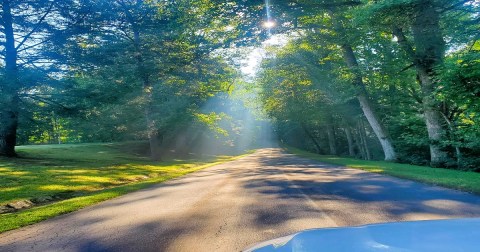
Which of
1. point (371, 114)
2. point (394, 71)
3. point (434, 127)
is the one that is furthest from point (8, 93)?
point (434, 127)

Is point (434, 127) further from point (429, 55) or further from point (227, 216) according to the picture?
point (227, 216)

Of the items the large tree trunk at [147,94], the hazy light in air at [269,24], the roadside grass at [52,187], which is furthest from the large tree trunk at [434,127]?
the large tree trunk at [147,94]

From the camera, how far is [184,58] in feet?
78.1

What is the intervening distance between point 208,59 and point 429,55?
1724 cm

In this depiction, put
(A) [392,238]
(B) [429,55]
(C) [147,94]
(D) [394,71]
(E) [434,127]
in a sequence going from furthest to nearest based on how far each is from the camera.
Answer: (C) [147,94] < (D) [394,71] < (E) [434,127] < (B) [429,55] < (A) [392,238]

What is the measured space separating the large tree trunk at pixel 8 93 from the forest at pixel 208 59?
57 mm

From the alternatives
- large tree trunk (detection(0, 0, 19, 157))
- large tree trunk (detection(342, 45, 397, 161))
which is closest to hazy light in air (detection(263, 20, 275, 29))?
large tree trunk (detection(342, 45, 397, 161))

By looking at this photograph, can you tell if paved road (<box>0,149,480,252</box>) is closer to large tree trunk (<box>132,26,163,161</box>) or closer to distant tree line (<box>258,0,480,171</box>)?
distant tree line (<box>258,0,480,171</box>)

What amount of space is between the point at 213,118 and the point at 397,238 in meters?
33.1

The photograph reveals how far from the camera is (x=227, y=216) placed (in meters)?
6.58

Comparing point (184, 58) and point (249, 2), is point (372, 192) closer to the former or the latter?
point (249, 2)

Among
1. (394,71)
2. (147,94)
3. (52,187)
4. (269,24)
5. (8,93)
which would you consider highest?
(269,24)

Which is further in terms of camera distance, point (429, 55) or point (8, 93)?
point (429, 55)

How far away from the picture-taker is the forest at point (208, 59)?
48.9 feet
